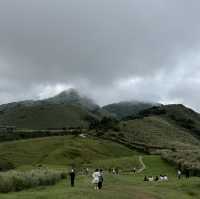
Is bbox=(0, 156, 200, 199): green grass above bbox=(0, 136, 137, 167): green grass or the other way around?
the other way around

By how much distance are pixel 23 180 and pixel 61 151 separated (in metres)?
99.6

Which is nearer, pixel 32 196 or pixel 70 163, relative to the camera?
pixel 32 196

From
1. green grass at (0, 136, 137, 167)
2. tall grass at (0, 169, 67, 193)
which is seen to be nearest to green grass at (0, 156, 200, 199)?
tall grass at (0, 169, 67, 193)

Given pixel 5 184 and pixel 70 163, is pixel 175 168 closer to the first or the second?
A: pixel 70 163

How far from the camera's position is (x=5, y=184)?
54.0 m

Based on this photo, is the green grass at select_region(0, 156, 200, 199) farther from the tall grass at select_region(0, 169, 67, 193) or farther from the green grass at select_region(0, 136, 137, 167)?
the green grass at select_region(0, 136, 137, 167)

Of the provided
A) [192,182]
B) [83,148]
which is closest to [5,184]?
[192,182]

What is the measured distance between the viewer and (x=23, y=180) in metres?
58.0

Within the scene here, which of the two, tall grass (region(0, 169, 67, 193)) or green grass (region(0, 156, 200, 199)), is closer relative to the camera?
green grass (region(0, 156, 200, 199))

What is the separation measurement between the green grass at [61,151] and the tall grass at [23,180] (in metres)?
76.5

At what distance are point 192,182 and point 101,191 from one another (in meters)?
23.8

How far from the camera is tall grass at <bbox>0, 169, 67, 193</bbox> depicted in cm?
5412

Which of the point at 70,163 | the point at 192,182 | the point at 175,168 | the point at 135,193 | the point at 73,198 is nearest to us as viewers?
the point at 73,198

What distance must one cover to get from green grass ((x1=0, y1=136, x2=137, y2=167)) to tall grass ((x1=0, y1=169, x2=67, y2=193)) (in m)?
76.5
